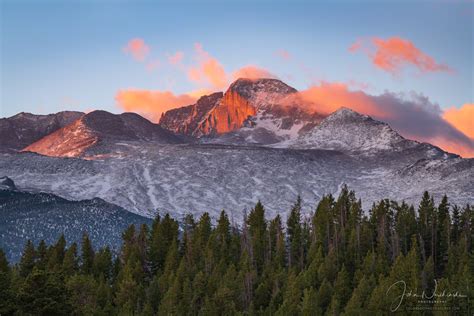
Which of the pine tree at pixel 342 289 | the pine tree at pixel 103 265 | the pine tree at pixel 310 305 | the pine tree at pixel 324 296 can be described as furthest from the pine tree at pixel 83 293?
the pine tree at pixel 342 289

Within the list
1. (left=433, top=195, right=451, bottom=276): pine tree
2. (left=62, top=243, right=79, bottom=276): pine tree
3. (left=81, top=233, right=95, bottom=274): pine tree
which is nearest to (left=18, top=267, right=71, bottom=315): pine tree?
(left=62, top=243, right=79, bottom=276): pine tree

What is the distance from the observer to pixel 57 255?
16162 centimetres

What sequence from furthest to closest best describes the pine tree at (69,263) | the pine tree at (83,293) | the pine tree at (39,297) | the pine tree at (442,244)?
the pine tree at (442,244), the pine tree at (69,263), the pine tree at (83,293), the pine tree at (39,297)

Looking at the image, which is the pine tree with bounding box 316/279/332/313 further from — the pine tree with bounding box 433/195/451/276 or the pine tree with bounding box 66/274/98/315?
the pine tree with bounding box 66/274/98/315

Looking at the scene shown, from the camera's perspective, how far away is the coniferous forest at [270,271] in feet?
395

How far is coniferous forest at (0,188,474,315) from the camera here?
120 m

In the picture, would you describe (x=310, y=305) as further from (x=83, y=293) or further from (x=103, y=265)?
(x=103, y=265)

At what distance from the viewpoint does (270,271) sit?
5910 inches

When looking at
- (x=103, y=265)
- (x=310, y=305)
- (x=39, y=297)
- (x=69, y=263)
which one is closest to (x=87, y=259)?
(x=103, y=265)

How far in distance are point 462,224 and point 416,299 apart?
55.6 meters

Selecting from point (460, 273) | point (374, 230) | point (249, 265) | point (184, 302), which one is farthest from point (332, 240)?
point (184, 302)

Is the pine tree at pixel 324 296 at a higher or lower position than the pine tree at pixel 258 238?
lower

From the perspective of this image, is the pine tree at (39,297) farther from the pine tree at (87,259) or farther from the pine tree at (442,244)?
the pine tree at (442,244)

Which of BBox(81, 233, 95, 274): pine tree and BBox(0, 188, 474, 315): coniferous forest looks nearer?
BBox(0, 188, 474, 315): coniferous forest
